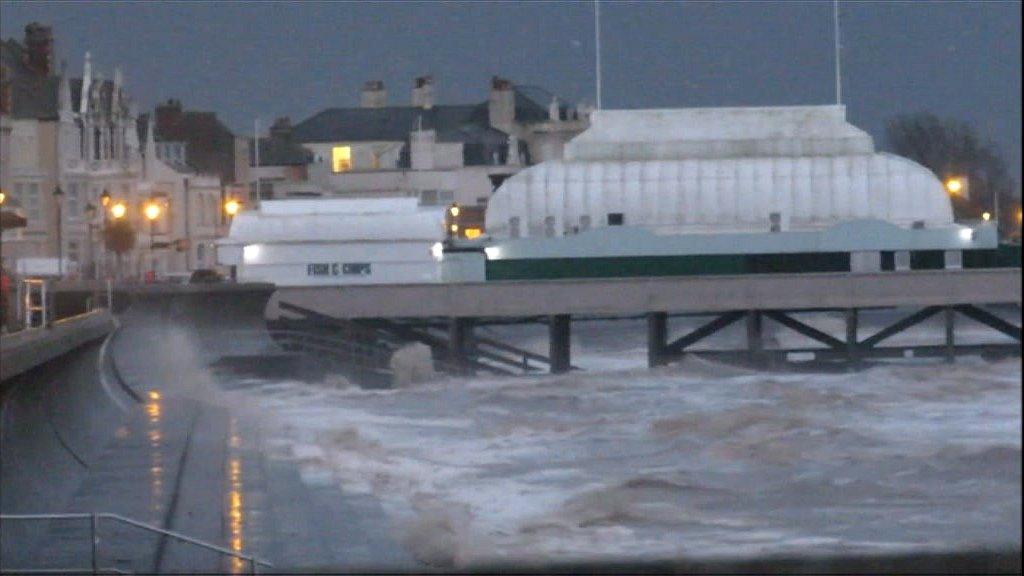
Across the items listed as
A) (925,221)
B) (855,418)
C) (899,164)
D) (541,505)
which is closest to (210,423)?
(541,505)

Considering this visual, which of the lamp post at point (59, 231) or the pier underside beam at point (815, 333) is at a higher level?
the lamp post at point (59, 231)

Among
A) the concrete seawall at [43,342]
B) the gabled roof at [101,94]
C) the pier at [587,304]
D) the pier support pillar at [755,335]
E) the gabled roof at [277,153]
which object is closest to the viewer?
the concrete seawall at [43,342]

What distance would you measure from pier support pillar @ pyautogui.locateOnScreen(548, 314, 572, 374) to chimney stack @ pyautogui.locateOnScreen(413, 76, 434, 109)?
777cm

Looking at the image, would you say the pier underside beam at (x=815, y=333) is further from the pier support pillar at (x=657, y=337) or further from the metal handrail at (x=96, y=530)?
the metal handrail at (x=96, y=530)

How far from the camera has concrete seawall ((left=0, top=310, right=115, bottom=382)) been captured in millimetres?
14695

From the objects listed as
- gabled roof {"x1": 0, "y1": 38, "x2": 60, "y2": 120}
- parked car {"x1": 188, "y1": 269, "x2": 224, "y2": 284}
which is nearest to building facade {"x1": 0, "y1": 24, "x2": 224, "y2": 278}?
gabled roof {"x1": 0, "y1": 38, "x2": 60, "y2": 120}

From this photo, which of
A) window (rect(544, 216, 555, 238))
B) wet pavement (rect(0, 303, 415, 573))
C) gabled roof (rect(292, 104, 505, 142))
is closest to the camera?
wet pavement (rect(0, 303, 415, 573))

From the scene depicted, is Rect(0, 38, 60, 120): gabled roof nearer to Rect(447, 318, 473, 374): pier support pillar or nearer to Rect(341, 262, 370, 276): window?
Rect(341, 262, 370, 276): window

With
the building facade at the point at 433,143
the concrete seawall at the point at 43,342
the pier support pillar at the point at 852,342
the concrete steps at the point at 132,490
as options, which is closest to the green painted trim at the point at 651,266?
the building facade at the point at 433,143

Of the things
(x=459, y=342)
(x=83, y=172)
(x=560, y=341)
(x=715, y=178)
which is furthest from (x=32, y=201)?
(x=715, y=178)

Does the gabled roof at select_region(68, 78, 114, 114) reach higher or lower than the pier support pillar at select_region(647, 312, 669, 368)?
higher

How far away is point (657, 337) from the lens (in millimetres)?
29953

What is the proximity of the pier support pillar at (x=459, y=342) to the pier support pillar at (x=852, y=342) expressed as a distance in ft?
23.8

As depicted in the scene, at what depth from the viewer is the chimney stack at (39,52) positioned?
37281 mm
